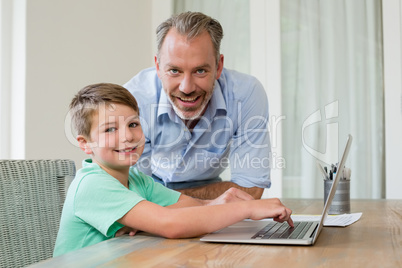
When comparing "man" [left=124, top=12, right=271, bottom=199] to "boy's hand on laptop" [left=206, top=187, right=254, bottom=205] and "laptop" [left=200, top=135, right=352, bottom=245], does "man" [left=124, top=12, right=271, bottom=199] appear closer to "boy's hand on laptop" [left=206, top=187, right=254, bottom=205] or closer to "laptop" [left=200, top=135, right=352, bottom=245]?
"boy's hand on laptop" [left=206, top=187, right=254, bottom=205]

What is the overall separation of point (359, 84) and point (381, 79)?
0.14 meters

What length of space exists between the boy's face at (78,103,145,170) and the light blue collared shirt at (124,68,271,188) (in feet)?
2.07

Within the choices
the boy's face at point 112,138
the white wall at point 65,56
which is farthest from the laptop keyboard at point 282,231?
the white wall at point 65,56

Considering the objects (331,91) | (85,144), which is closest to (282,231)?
(85,144)

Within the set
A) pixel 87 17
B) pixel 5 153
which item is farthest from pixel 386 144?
pixel 5 153

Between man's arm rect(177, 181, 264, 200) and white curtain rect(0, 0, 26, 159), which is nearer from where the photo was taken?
man's arm rect(177, 181, 264, 200)

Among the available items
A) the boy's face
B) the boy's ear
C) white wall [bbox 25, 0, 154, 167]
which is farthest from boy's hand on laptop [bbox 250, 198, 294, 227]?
white wall [bbox 25, 0, 154, 167]

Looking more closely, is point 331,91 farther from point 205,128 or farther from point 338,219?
point 338,219

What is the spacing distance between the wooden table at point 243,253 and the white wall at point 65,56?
1837mm

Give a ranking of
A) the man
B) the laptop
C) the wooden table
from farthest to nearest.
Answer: the man < the laptop < the wooden table

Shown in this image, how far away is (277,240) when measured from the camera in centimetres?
93

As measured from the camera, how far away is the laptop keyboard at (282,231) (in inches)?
38.7

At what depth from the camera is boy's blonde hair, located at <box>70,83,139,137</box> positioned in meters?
1.25

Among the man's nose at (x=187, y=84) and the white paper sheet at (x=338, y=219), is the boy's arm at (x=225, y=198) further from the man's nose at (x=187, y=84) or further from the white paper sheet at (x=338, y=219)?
the man's nose at (x=187, y=84)
